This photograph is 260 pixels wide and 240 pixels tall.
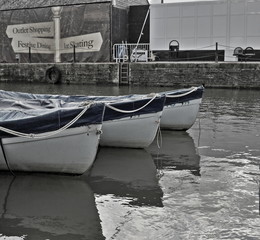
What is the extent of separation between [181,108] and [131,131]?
241cm

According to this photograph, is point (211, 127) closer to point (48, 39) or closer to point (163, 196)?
point (163, 196)

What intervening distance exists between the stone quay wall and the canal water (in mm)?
14253

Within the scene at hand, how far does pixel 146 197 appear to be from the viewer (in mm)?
6375

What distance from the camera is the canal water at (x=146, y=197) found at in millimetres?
5223

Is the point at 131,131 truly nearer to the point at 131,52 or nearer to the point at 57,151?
the point at 57,151

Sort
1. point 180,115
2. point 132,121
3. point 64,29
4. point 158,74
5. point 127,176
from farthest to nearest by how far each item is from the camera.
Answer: point 64,29 → point 158,74 → point 180,115 → point 132,121 → point 127,176

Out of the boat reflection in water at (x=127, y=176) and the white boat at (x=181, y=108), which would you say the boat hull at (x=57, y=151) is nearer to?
the boat reflection in water at (x=127, y=176)

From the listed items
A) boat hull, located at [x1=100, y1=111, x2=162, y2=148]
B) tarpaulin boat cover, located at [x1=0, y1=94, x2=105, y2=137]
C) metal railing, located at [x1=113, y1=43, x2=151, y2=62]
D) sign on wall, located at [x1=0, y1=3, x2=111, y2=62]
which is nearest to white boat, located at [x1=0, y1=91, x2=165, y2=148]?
boat hull, located at [x1=100, y1=111, x2=162, y2=148]

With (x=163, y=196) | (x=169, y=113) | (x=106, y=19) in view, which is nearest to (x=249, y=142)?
(x=169, y=113)

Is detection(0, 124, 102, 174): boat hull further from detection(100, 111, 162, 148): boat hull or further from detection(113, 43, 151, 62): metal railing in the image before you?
detection(113, 43, 151, 62): metal railing

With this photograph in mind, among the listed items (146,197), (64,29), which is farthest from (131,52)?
(146,197)

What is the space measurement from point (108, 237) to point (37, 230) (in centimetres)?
86

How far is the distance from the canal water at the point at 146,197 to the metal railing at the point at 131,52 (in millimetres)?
18215

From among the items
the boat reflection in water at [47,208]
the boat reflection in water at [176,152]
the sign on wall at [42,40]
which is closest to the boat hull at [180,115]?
the boat reflection in water at [176,152]
